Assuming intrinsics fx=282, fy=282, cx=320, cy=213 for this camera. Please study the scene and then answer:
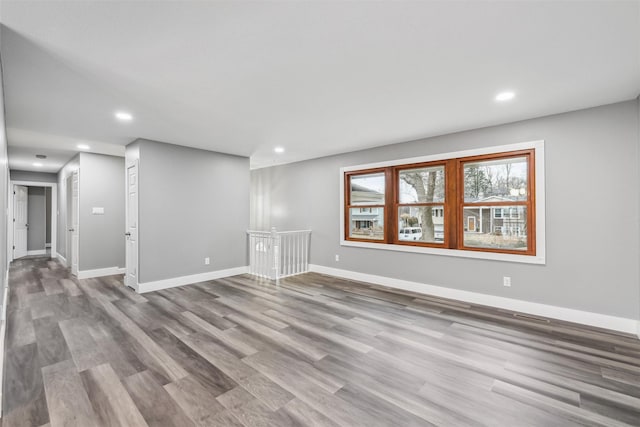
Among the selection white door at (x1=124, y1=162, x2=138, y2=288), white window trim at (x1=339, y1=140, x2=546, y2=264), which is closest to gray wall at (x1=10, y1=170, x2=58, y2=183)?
white door at (x1=124, y1=162, x2=138, y2=288)

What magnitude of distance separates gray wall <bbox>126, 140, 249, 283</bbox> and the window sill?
7.78 ft

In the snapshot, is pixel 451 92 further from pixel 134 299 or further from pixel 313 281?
pixel 134 299

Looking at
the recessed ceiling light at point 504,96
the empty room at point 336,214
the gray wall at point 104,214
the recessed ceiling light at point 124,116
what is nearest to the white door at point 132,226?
the empty room at point 336,214

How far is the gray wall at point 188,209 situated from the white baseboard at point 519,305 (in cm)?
274

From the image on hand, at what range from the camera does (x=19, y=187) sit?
26.8 ft

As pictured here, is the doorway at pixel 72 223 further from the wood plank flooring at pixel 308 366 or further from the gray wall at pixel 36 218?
the gray wall at pixel 36 218

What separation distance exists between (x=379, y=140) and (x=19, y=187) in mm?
10308

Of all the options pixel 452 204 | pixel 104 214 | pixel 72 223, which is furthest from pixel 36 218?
pixel 452 204

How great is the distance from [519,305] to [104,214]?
7.31 meters

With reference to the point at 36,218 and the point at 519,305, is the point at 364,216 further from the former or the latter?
the point at 36,218

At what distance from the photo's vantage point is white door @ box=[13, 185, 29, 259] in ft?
26.0

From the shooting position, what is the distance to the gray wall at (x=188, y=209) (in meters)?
4.59

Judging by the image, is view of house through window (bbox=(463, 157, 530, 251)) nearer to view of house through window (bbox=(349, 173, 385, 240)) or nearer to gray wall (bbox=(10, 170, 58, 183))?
view of house through window (bbox=(349, 173, 385, 240))

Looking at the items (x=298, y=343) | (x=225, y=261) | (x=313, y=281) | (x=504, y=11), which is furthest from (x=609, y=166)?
(x=225, y=261)
